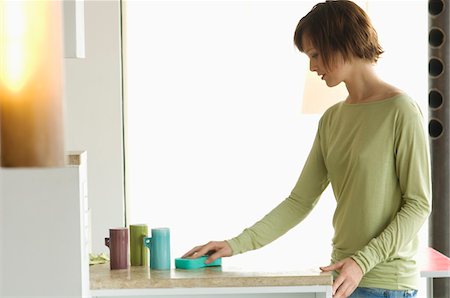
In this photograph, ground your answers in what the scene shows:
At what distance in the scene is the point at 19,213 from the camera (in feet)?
6.38

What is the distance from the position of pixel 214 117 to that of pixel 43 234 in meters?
3.22

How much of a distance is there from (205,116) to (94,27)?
2.74 ft

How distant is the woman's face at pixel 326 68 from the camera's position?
234 cm

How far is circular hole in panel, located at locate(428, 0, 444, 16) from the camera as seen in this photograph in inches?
178

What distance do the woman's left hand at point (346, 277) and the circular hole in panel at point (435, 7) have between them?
2631 mm

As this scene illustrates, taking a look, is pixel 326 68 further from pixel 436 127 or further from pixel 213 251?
pixel 436 127

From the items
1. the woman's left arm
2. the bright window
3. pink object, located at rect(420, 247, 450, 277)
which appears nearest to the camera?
the woman's left arm

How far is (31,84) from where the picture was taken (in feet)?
1.61

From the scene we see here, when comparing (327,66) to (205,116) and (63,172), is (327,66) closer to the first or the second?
(63,172)

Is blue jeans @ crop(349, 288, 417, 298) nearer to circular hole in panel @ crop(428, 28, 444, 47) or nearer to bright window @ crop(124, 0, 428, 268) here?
circular hole in panel @ crop(428, 28, 444, 47)

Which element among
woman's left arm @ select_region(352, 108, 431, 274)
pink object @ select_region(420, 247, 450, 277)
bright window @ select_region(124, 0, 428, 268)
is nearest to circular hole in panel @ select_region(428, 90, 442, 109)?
bright window @ select_region(124, 0, 428, 268)

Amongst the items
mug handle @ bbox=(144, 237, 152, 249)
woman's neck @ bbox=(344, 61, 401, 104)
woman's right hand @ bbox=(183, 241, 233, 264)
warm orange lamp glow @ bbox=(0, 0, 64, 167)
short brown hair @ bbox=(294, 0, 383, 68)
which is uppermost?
short brown hair @ bbox=(294, 0, 383, 68)

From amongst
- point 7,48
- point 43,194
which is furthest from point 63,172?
point 7,48

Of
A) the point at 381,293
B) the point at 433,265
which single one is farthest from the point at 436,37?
the point at 381,293
